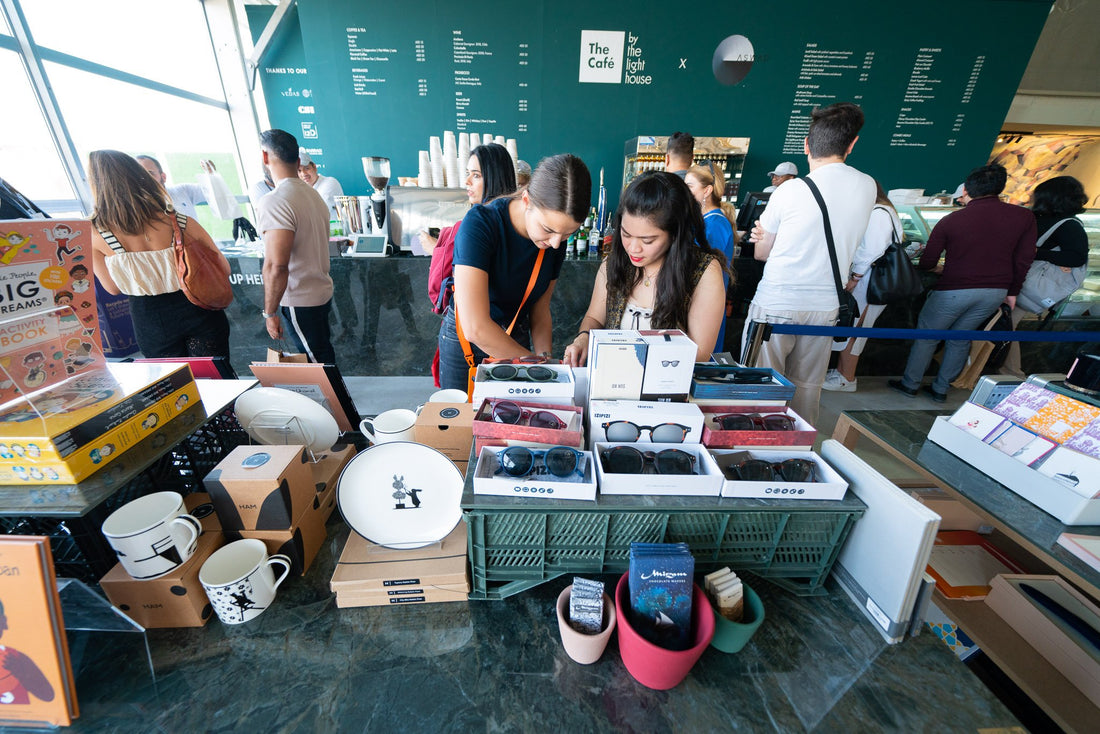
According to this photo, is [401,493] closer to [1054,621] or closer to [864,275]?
[1054,621]

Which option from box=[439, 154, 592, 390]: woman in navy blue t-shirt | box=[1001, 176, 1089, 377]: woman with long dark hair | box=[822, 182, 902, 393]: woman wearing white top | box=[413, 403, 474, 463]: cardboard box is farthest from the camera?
box=[1001, 176, 1089, 377]: woman with long dark hair

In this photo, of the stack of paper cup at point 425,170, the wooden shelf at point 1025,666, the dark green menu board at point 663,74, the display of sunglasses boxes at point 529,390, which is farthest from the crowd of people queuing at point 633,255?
the dark green menu board at point 663,74

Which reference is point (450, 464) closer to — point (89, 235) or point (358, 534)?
point (358, 534)

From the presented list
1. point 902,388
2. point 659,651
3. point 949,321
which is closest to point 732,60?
point 949,321

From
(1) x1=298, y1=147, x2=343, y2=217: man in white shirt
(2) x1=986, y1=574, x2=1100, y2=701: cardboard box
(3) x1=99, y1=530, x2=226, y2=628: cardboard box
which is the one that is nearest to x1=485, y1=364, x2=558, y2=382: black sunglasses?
(3) x1=99, y1=530, x2=226, y2=628: cardboard box

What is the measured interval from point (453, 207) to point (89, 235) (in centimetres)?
296

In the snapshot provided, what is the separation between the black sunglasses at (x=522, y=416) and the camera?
3.33ft

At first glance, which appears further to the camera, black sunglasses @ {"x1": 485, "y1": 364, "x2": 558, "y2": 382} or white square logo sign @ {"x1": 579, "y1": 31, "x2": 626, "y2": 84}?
white square logo sign @ {"x1": 579, "y1": 31, "x2": 626, "y2": 84}

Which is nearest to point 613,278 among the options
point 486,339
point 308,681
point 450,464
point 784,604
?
point 486,339

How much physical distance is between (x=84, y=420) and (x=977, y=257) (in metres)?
4.89

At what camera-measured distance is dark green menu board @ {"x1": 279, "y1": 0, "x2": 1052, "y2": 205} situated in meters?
4.97

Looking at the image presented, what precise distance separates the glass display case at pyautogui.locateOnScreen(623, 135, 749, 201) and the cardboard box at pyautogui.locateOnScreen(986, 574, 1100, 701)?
460 cm

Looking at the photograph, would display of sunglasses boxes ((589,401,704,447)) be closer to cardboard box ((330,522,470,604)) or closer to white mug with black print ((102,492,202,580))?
cardboard box ((330,522,470,604))

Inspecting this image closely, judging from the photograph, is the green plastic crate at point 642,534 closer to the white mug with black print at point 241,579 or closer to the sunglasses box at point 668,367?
the sunglasses box at point 668,367
